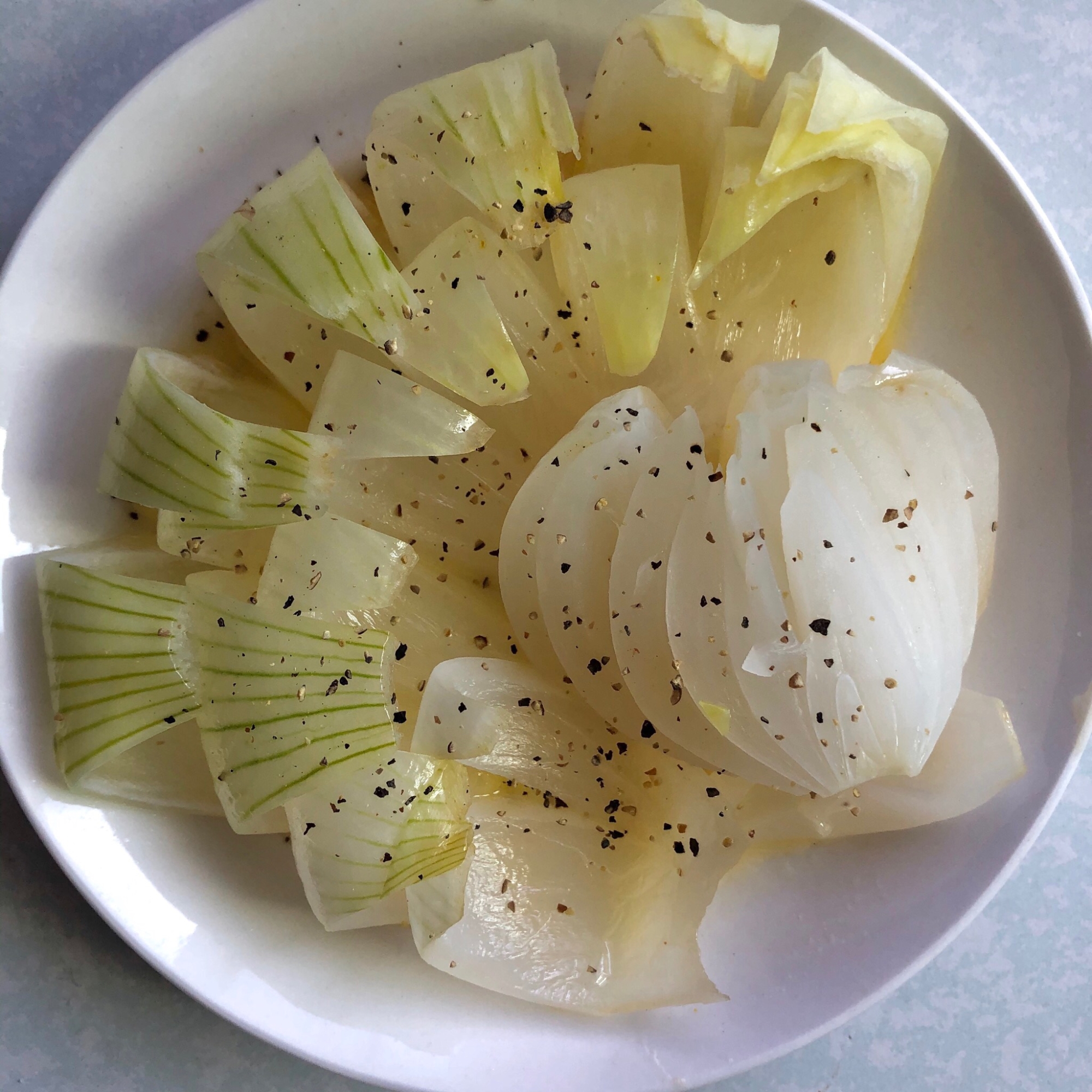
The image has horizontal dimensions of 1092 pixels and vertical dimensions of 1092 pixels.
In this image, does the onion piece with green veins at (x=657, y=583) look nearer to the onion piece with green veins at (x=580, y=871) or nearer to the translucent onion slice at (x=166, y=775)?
the onion piece with green veins at (x=580, y=871)

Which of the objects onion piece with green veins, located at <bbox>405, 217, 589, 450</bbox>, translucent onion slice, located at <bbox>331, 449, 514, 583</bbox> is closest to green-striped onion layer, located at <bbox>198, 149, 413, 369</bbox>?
onion piece with green veins, located at <bbox>405, 217, 589, 450</bbox>

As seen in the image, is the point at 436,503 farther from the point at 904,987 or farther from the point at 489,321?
the point at 904,987

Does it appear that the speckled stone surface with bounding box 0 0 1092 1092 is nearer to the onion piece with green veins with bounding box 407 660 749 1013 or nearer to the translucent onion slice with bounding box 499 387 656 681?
the onion piece with green veins with bounding box 407 660 749 1013

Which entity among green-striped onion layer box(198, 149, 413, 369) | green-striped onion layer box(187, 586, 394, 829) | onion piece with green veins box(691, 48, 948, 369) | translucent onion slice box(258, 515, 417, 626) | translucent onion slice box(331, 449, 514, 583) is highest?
onion piece with green veins box(691, 48, 948, 369)

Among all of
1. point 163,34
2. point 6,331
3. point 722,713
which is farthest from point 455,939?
point 163,34

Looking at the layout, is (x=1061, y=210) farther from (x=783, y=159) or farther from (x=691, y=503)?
(x=691, y=503)

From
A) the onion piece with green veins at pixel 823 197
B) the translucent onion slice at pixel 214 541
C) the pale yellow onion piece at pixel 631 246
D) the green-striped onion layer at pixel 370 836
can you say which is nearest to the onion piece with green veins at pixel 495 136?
the pale yellow onion piece at pixel 631 246
